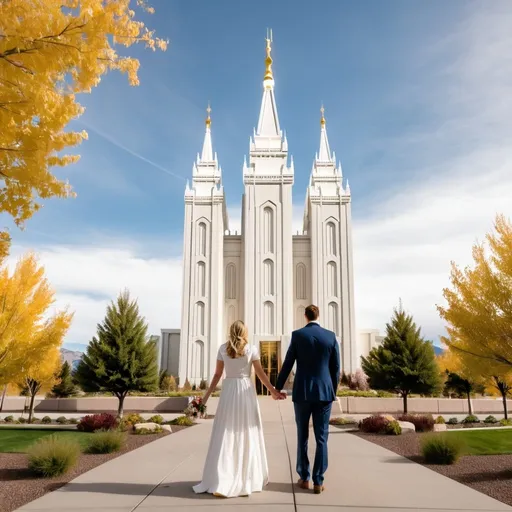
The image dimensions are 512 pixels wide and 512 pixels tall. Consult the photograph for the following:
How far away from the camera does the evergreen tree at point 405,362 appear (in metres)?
25.0

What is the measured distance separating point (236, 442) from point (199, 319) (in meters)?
39.0

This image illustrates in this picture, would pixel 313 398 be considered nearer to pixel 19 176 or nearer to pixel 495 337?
pixel 19 176

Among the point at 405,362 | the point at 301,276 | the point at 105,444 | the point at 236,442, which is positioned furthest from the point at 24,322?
the point at 301,276

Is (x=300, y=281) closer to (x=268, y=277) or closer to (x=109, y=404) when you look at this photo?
(x=268, y=277)

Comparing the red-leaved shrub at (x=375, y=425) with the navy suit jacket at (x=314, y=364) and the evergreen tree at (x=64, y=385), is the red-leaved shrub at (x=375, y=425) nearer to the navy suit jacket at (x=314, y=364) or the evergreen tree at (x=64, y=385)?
the navy suit jacket at (x=314, y=364)

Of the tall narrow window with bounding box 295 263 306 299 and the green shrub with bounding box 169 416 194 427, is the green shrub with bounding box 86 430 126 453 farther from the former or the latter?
the tall narrow window with bounding box 295 263 306 299

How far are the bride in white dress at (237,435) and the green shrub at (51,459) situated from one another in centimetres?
256

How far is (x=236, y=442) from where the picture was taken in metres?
6.11

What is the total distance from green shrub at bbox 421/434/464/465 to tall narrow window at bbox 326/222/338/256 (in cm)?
3807

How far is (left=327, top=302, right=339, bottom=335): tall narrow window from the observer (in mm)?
44438

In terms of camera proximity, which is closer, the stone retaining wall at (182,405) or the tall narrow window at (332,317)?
the stone retaining wall at (182,405)

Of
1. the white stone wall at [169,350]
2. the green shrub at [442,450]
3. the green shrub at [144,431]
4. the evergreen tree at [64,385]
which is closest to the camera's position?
the green shrub at [442,450]

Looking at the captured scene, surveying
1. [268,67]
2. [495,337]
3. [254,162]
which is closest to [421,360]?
[495,337]

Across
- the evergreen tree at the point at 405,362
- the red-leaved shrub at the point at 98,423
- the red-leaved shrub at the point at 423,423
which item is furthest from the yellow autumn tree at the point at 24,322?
the evergreen tree at the point at 405,362
